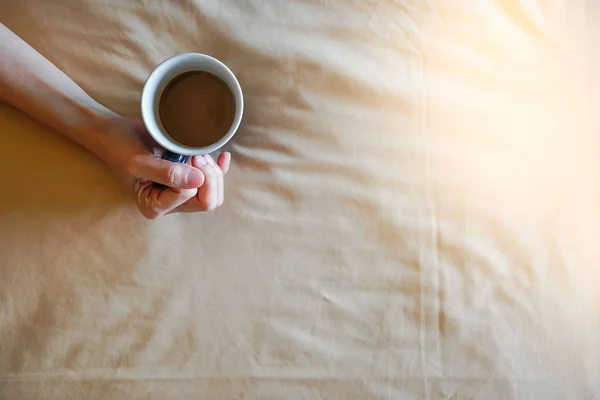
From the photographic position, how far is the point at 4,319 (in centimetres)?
60

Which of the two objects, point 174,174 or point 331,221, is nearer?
point 174,174

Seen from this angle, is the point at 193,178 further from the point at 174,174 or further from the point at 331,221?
the point at 331,221

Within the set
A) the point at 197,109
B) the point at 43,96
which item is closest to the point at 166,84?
the point at 197,109

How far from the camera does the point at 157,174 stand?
55 cm

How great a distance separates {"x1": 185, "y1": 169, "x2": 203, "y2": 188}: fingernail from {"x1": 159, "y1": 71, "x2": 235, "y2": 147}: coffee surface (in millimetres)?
59

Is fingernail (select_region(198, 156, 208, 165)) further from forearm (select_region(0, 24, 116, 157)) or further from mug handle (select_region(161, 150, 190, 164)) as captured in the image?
forearm (select_region(0, 24, 116, 157))

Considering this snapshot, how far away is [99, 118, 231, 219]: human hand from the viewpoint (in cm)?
54

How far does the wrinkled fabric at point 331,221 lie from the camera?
1.98ft

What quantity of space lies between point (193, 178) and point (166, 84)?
122 mm

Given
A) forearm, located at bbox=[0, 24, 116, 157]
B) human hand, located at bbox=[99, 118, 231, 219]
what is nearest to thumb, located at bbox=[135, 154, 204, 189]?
human hand, located at bbox=[99, 118, 231, 219]

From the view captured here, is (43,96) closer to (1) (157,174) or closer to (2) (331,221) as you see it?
(1) (157,174)

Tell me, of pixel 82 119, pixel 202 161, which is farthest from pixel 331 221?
pixel 82 119

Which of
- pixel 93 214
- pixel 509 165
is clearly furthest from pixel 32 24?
pixel 509 165

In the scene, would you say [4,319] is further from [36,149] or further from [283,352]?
[283,352]
